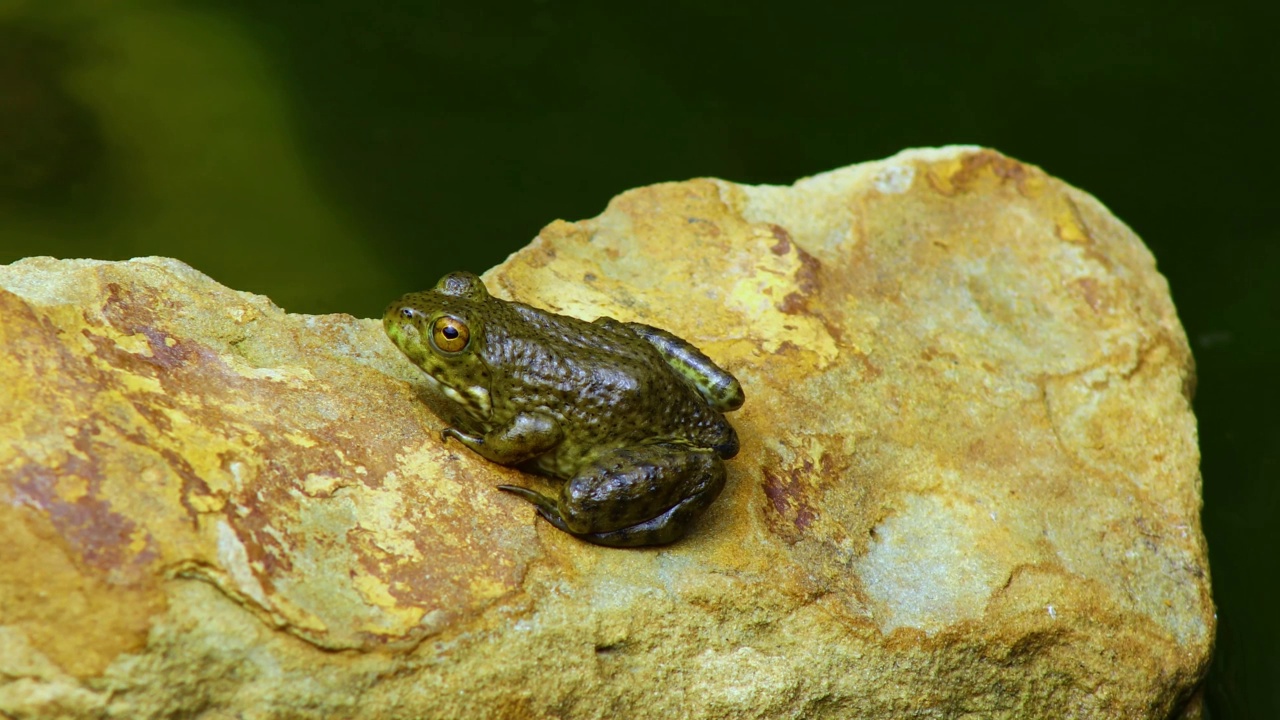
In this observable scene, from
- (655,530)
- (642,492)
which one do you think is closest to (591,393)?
(642,492)

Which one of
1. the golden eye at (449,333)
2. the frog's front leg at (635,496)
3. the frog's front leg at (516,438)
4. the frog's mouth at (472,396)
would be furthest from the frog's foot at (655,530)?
the golden eye at (449,333)

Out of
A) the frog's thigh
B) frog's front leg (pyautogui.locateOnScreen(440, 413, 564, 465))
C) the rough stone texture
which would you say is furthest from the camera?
frog's front leg (pyautogui.locateOnScreen(440, 413, 564, 465))

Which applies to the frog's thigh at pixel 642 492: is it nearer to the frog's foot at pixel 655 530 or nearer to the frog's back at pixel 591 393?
the frog's foot at pixel 655 530

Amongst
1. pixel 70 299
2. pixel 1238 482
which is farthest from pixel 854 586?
pixel 1238 482

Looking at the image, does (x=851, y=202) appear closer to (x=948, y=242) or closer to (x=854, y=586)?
(x=948, y=242)

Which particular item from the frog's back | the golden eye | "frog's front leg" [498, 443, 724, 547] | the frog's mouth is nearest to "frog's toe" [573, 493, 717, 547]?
"frog's front leg" [498, 443, 724, 547]

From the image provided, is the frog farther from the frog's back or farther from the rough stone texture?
the rough stone texture

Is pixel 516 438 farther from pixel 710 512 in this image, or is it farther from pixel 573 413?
pixel 710 512
